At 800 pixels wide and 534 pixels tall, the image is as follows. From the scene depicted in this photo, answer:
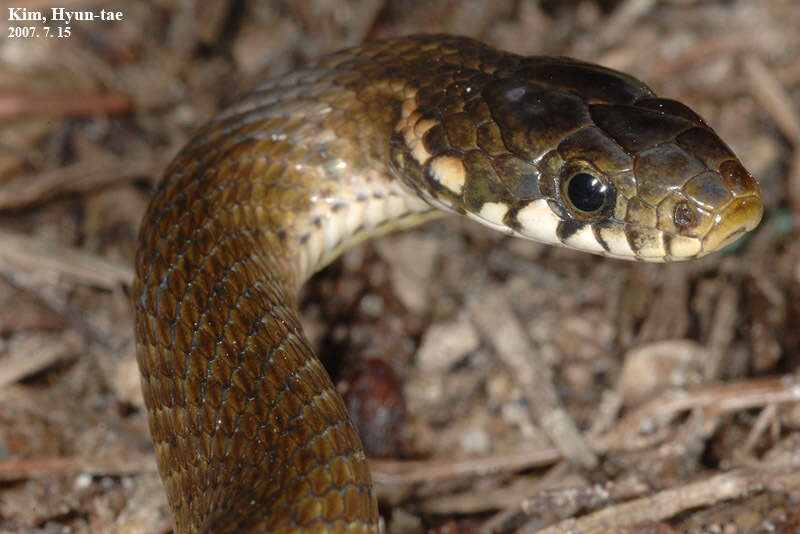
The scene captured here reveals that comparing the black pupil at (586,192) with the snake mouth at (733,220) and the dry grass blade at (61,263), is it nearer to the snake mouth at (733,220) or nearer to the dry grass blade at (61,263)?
the snake mouth at (733,220)

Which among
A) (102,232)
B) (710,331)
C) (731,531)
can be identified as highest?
(102,232)

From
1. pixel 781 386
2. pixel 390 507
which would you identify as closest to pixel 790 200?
pixel 781 386

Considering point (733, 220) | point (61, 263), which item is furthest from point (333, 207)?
point (61, 263)

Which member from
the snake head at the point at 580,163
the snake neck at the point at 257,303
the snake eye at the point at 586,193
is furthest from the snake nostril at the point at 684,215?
the snake neck at the point at 257,303

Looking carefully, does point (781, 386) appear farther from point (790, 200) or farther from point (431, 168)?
point (431, 168)

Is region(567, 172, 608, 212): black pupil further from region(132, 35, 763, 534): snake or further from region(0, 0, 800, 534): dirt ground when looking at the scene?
region(0, 0, 800, 534): dirt ground

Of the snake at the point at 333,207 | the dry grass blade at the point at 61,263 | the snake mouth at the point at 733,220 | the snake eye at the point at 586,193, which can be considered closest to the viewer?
the snake at the point at 333,207

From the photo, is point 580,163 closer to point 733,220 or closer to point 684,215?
point 684,215

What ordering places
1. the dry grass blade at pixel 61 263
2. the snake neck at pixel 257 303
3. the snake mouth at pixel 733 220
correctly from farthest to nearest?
the dry grass blade at pixel 61 263 → the snake mouth at pixel 733 220 → the snake neck at pixel 257 303
